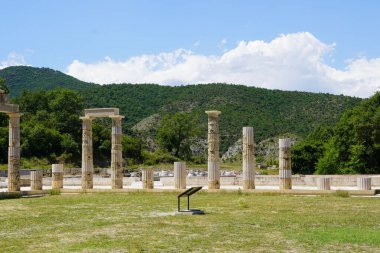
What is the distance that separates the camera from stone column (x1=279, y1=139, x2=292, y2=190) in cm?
2931

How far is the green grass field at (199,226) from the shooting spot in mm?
12453

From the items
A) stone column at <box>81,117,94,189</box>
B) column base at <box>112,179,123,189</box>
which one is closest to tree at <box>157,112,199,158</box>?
stone column at <box>81,117,94,189</box>

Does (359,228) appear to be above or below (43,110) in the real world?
below

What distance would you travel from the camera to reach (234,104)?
105 meters

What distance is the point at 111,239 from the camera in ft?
44.5

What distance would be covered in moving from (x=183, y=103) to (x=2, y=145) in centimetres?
5486

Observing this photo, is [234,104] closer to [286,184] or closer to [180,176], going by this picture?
[180,176]

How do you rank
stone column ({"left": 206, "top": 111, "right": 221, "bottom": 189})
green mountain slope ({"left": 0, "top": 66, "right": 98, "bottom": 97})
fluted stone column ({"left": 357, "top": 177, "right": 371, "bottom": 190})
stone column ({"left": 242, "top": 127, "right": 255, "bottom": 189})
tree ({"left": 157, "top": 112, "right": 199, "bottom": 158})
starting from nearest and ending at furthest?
fluted stone column ({"left": 357, "top": 177, "right": 371, "bottom": 190}), stone column ({"left": 242, "top": 127, "right": 255, "bottom": 189}), stone column ({"left": 206, "top": 111, "right": 221, "bottom": 189}), tree ({"left": 157, "top": 112, "right": 199, "bottom": 158}), green mountain slope ({"left": 0, "top": 66, "right": 98, "bottom": 97})

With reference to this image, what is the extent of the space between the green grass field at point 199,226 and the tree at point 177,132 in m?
59.9

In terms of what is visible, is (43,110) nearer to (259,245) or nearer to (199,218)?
(199,218)

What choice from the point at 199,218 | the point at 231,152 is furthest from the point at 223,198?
the point at 231,152

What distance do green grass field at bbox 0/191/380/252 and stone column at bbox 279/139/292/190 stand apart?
4663mm

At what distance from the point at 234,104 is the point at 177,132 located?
23.7 metres

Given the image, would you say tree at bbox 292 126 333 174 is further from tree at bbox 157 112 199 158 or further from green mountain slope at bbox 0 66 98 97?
green mountain slope at bbox 0 66 98 97
